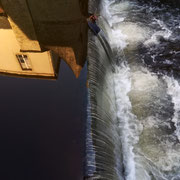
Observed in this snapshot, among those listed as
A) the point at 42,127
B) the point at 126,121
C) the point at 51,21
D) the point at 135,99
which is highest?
the point at 51,21

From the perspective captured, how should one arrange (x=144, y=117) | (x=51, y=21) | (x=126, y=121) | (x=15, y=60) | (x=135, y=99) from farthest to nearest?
(x=51, y=21)
(x=15, y=60)
(x=135, y=99)
(x=144, y=117)
(x=126, y=121)

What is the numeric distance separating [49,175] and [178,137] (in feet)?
9.40

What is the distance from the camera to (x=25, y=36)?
671 centimetres

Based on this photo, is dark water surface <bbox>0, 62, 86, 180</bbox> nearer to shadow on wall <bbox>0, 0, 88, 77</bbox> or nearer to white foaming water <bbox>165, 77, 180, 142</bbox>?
shadow on wall <bbox>0, 0, 88, 77</bbox>

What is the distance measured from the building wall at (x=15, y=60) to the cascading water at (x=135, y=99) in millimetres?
1131

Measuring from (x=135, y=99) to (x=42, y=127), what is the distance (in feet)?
8.04

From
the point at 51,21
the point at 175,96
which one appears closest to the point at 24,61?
the point at 51,21

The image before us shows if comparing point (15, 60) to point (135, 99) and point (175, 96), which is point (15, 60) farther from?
point (175, 96)

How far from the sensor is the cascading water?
4.23m

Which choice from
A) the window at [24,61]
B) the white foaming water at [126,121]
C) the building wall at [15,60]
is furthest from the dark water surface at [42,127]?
the white foaming water at [126,121]

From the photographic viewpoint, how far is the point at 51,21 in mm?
6688

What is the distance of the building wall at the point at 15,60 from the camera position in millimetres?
5605

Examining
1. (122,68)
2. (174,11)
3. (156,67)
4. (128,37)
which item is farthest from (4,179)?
(174,11)

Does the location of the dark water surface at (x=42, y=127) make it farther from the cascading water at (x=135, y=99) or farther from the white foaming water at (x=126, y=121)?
the white foaming water at (x=126, y=121)
